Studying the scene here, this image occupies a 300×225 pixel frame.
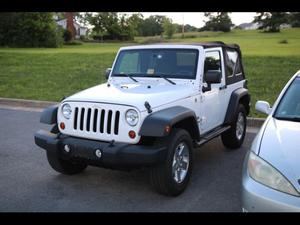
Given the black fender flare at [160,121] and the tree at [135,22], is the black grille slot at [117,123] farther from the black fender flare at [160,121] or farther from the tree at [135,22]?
the tree at [135,22]

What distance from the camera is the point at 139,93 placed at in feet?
16.2

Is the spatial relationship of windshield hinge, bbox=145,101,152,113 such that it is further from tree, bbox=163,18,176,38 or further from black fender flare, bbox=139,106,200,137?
tree, bbox=163,18,176,38

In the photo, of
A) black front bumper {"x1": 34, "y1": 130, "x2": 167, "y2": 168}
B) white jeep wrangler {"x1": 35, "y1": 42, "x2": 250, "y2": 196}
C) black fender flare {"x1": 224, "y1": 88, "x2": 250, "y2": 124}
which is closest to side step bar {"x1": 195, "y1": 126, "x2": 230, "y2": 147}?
white jeep wrangler {"x1": 35, "y1": 42, "x2": 250, "y2": 196}

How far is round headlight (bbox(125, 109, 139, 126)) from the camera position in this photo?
4.46 meters

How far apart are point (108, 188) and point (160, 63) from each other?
1.99m

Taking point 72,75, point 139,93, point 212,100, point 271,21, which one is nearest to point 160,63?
point 212,100

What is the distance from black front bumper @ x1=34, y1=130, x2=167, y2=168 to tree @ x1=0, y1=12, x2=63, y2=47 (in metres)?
41.6

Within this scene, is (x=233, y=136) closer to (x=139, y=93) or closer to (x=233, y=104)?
(x=233, y=104)

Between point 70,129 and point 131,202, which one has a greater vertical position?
point 70,129
